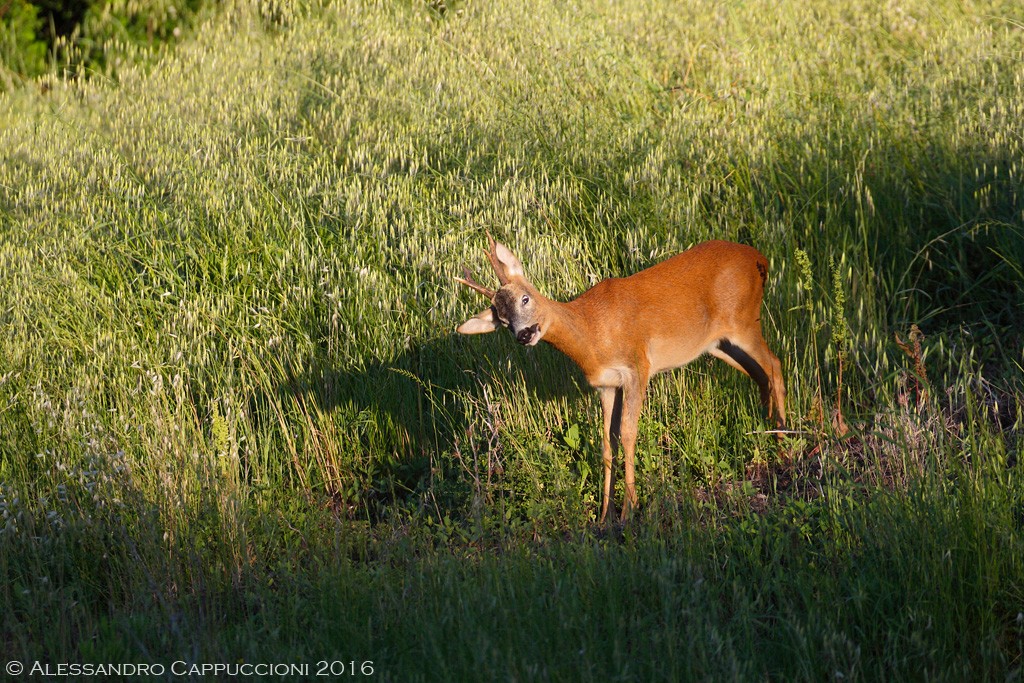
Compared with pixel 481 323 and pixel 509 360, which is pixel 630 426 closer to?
pixel 509 360

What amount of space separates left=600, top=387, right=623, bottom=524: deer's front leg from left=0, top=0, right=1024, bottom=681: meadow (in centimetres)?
18

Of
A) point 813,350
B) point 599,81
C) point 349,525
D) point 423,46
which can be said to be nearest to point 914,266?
point 813,350

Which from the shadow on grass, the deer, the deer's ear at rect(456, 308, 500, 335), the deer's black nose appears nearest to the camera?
the deer's black nose

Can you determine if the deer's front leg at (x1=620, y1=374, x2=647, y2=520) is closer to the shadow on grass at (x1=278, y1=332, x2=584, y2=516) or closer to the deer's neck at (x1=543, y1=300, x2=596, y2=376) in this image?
the deer's neck at (x1=543, y1=300, x2=596, y2=376)

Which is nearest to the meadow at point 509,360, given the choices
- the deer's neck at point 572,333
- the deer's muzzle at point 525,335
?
the deer's neck at point 572,333

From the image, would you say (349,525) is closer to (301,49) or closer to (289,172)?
(289,172)

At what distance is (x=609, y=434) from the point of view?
5.37 meters

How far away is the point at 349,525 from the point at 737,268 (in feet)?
7.73

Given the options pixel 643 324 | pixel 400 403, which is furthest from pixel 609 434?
pixel 400 403

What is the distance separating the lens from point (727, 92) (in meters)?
7.48

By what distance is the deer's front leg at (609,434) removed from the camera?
5211 mm

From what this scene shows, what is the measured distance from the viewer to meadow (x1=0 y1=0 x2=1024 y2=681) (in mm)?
3756

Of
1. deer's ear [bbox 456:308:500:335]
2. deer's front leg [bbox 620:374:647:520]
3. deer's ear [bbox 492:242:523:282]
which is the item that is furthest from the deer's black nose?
deer's front leg [bbox 620:374:647:520]

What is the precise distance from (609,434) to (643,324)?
23.2 inches
